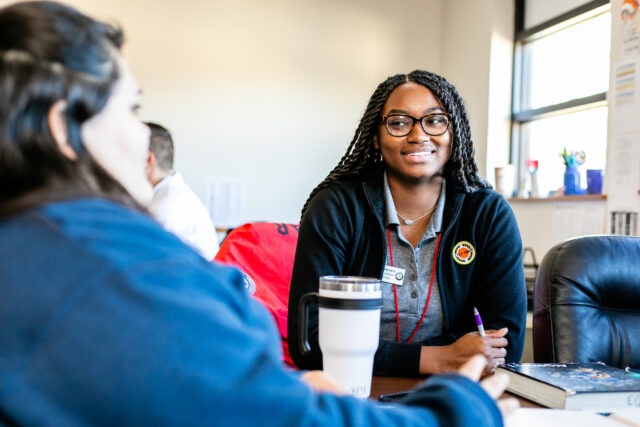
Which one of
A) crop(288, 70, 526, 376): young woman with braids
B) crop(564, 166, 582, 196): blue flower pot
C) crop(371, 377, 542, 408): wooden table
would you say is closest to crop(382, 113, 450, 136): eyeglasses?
crop(288, 70, 526, 376): young woman with braids

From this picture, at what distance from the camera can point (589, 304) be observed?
1.50 metres

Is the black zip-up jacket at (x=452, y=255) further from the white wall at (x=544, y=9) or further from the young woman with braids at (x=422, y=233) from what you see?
the white wall at (x=544, y=9)

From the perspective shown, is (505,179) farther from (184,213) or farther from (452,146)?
(452,146)

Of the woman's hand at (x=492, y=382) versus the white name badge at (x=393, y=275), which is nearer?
the woman's hand at (x=492, y=382)

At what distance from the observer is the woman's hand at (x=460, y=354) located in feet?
3.84

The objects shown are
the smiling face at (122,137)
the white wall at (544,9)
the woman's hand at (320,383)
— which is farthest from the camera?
the white wall at (544,9)

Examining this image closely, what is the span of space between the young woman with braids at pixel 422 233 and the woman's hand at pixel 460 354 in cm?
7

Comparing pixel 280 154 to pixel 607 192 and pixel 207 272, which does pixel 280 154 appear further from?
pixel 207 272

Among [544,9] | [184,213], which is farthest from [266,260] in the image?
[544,9]

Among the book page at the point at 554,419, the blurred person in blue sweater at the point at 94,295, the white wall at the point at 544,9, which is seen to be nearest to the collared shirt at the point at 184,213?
the book page at the point at 554,419

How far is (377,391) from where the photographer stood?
1010 mm

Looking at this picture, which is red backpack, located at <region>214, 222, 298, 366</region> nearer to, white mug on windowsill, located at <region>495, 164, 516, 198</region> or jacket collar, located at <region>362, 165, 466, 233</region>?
jacket collar, located at <region>362, 165, 466, 233</region>

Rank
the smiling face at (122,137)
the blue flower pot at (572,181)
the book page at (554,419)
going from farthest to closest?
the blue flower pot at (572,181) < the book page at (554,419) < the smiling face at (122,137)

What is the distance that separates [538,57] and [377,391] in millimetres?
3613
